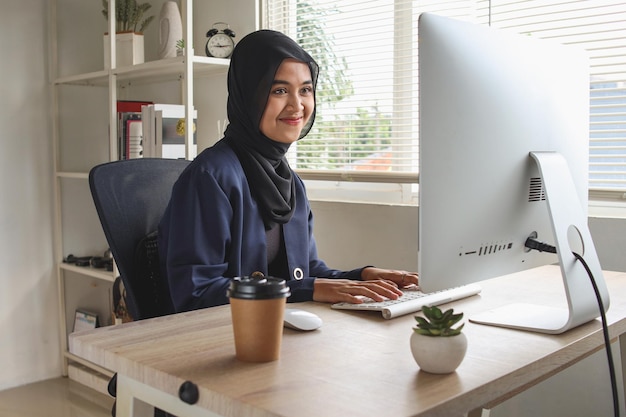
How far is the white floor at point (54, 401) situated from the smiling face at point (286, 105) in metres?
1.74

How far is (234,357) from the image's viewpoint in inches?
42.3

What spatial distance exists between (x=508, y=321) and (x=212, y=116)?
2145 mm

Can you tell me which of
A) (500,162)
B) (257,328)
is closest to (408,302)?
(500,162)

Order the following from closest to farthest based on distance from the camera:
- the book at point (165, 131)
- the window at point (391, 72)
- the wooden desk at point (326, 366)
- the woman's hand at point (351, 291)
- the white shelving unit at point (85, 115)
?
the wooden desk at point (326, 366), the woman's hand at point (351, 291), the window at point (391, 72), the book at point (165, 131), the white shelving unit at point (85, 115)

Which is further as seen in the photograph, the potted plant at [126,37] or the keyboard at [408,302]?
the potted plant at [126,37]

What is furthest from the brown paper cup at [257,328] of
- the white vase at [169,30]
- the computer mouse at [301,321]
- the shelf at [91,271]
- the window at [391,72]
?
the shelf at [91,271]

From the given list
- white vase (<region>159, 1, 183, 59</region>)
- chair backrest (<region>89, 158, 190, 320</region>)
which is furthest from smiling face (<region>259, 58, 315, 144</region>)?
white vase (<region>159, 1, 183, 59</region>)

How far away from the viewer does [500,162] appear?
49.1 inches

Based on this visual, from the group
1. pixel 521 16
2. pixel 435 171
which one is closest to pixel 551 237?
pixel 435 171

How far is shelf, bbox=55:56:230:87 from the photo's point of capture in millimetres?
2805

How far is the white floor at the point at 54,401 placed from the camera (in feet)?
9.96

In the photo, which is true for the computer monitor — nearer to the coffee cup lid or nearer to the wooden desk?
the wooden desk

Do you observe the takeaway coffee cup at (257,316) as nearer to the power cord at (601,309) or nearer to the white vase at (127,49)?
the power cord at (601,309)

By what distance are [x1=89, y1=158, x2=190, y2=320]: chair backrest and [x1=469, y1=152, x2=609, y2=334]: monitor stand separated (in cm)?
74
